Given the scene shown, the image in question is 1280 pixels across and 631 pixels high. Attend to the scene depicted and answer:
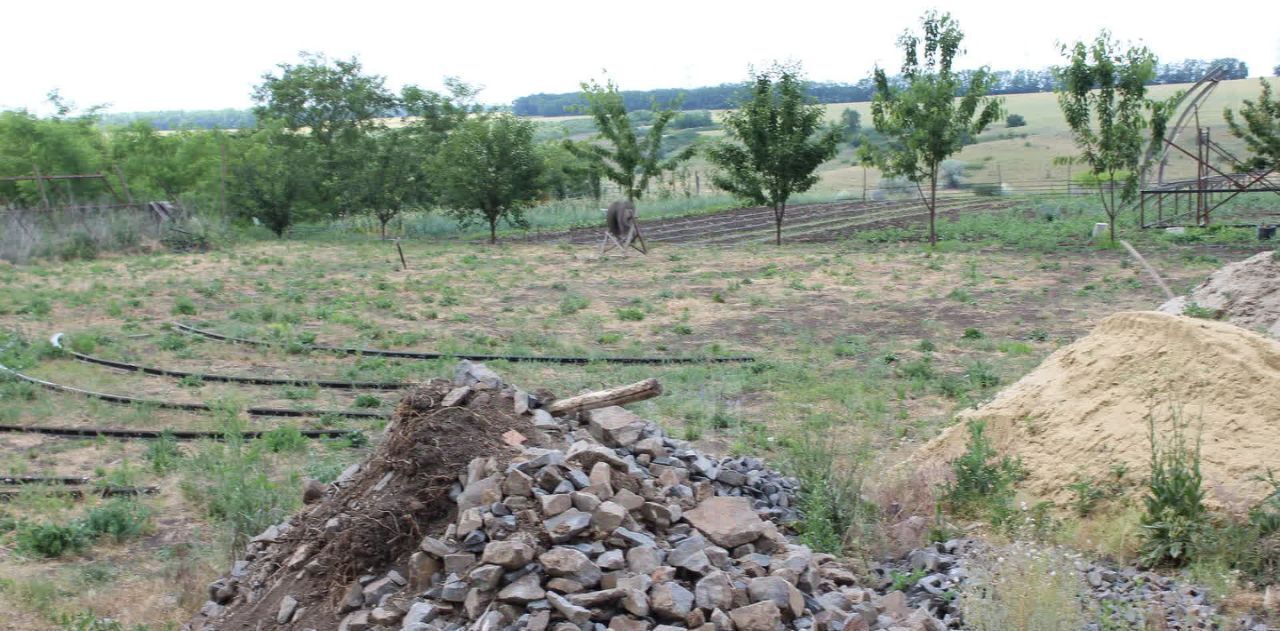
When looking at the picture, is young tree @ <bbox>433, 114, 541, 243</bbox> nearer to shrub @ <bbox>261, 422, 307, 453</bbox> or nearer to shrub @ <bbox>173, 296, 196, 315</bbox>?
shrub @ <bbox>173, 296, 196, 315</bbox>

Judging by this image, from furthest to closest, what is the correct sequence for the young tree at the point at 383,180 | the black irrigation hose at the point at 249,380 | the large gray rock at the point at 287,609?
the young tree at the point at 383,180 → the black irrigation hose at the point at 249,380 → the large gray rock at the point at 287,609

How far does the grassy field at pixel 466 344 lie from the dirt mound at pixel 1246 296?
205 cm

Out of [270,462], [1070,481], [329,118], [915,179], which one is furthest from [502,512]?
[329,118]

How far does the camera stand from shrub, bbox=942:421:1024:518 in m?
6.74

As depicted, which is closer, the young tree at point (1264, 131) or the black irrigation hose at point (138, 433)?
the black irrigation hose at point (138, 433)

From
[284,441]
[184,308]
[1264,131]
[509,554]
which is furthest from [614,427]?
[1264,131]

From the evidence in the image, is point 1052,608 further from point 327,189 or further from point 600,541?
point 327,189

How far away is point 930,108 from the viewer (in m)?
27.8

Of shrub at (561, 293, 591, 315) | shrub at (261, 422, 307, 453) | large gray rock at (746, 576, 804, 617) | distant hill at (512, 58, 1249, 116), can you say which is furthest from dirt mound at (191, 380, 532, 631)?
distant hill at (512, 58, 1249, 116)

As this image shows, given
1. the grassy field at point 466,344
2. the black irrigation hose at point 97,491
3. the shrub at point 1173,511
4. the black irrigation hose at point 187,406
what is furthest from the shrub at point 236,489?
the shrub at point 1173,511

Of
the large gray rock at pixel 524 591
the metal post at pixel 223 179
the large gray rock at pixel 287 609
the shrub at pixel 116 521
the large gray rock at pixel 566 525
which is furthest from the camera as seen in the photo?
the metal post at pixel 223 179

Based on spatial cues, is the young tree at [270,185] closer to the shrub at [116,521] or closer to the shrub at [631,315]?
the shrub at [631,315]

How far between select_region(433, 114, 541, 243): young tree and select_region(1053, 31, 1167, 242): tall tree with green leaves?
17.1 metres

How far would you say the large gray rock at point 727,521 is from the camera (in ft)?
18.1
